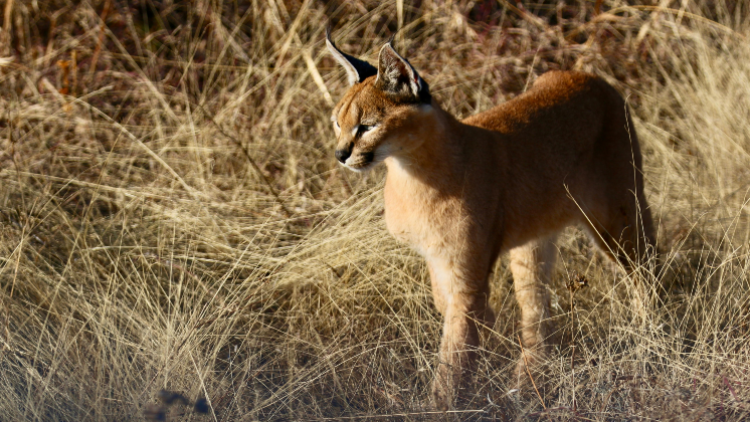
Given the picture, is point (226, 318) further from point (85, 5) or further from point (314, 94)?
point (85, 5)

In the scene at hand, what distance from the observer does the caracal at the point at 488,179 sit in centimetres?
308

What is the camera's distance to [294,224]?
4.45 m

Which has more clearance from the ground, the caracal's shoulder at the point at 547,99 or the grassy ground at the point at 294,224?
the caracal's shoulder at the point at 547,99

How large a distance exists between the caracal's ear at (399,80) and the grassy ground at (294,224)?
3.58ft

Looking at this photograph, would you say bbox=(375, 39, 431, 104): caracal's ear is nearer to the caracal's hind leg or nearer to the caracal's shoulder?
the caracal's shoulder

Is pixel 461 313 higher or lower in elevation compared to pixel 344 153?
lower

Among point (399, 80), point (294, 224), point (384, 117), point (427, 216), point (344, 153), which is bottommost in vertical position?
point (294, 224)

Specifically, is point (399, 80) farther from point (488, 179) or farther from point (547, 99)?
point (547, 99)

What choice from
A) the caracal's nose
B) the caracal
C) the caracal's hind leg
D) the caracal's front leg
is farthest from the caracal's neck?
the caracal's hind leg

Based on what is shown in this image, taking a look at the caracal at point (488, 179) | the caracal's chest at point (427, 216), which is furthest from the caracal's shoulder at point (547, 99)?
the caracal's chest at point (427, 216)

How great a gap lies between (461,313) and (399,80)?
1.04 m

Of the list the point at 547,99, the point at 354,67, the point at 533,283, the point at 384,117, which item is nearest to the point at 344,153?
the point at 384,117

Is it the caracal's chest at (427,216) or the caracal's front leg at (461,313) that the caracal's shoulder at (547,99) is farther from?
the caracal's front leg at (461,313)

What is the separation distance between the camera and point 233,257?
13.1ft
